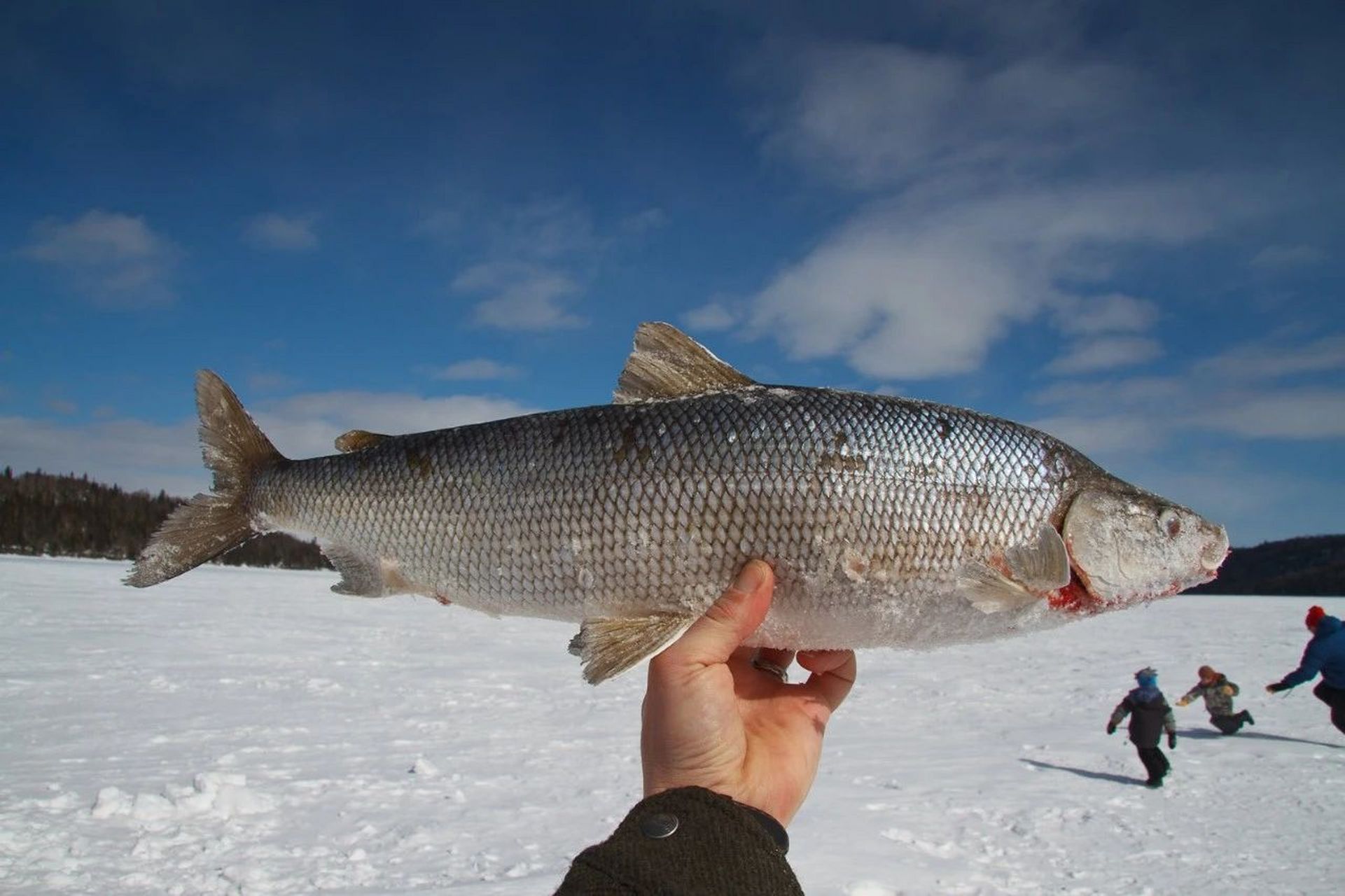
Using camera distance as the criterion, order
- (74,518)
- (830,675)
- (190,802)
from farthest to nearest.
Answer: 1. (74,518)
2. (190,802)
3. (830,675)

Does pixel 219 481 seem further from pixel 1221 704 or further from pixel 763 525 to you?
pixel 1221 704

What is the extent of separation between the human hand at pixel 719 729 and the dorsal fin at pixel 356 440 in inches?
52.7

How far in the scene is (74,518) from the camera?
64938 millimetres

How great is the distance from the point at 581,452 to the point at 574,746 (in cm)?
1116

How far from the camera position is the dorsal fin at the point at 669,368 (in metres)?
3.14

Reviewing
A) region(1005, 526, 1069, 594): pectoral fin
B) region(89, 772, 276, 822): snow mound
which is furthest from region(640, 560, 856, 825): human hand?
region(89, 772, 276, 822): snow mound

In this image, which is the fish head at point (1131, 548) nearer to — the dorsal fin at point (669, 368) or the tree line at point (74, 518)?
the dorsal fin at point (669, 368)

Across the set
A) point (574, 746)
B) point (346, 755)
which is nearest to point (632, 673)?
point (574, 746)

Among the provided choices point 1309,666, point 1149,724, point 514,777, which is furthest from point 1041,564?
point 1309,666

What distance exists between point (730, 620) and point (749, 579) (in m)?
0.15

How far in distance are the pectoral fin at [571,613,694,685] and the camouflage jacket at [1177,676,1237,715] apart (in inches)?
600

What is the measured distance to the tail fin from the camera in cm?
308

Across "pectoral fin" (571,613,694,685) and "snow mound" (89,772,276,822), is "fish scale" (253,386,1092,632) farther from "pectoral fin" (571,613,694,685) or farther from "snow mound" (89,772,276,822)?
"snow mound" (89,772,276,822)

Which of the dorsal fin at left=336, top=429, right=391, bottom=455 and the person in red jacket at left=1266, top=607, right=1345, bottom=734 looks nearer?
the dorsal fin at left=336, top=429, right=391, bottom=455
